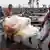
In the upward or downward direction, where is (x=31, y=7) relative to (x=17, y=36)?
upward

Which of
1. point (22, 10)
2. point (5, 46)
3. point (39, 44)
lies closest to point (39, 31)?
point (39, 44)

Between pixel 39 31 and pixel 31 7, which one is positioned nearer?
pixel 39 31

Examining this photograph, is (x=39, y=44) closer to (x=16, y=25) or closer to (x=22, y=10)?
(x=16, y=25)

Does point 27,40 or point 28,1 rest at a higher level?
point 28,1

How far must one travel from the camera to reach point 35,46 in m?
0.66

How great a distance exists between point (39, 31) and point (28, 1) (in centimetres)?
51

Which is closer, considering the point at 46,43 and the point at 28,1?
the point at 46,43

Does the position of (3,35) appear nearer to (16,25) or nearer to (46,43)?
(16,25)

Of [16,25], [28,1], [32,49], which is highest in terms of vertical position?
[28,1]

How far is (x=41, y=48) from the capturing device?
0.66m

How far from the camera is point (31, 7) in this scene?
114 centimetres

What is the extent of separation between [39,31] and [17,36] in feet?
0.46

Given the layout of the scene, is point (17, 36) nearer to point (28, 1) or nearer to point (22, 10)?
Answer: point (22, 10)

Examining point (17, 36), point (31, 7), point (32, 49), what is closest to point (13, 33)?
point (17, 36)
